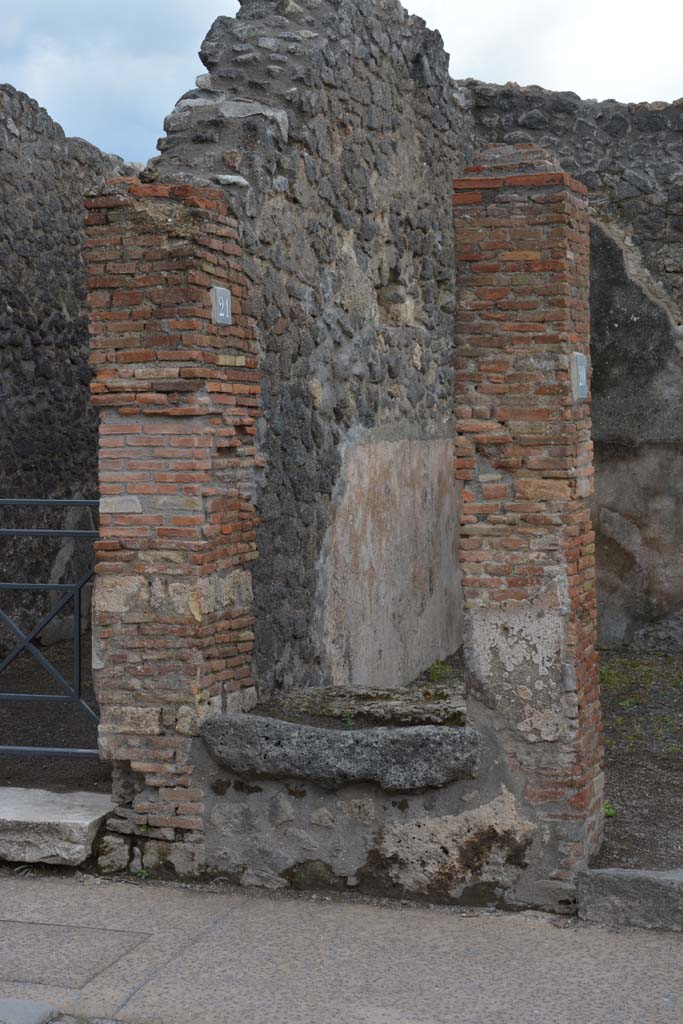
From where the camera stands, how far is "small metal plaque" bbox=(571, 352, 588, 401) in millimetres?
5012

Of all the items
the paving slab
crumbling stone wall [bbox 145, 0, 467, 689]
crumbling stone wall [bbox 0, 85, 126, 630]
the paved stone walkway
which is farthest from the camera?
crumbling stone wall [bbox 0, 85, 126, 630]

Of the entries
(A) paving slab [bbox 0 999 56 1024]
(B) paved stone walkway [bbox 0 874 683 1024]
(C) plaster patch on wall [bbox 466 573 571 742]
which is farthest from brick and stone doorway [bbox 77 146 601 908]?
(A) paving slab [bbox 0 999 56 1024]

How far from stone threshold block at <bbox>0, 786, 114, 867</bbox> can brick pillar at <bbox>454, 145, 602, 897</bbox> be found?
5.48 feet

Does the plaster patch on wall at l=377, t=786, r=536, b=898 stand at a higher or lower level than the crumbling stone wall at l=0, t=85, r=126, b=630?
lower

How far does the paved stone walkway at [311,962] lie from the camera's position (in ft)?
13.8

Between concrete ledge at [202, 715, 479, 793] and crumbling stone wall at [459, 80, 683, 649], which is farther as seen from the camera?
crumbling stone wall at [459, 80, 683, 649]

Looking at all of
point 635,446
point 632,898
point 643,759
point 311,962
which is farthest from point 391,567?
point 311,962

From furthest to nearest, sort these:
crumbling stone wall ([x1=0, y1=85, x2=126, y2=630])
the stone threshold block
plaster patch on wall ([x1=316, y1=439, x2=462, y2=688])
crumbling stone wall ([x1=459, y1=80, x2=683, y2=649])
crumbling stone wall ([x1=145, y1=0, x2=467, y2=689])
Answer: crumbling stone wall ([x1=459, y1=80, x2=683, y2=649]) < crumbling stone wall ([x1=0, y1=85, x2=126, y2=630]) < plaster patch on wall ([x1=316, y1=439, x2=462, y2=688]) < crumbling stone wall ([x1=145, y1=0, x2=467, y2=689]) < the stone threshold block

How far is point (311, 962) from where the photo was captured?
179 inches

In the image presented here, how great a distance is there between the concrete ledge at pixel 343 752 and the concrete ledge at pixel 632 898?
0.60 m

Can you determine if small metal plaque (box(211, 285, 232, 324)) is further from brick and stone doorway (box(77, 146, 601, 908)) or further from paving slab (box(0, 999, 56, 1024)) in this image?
paving slab (box(0, 999, 56, 1024))

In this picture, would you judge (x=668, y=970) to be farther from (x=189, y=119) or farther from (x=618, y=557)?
(x=618, y=557)

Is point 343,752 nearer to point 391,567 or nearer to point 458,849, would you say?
point 458,849

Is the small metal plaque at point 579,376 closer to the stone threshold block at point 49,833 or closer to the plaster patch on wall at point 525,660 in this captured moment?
the plaster patch on wall at point 525,660
